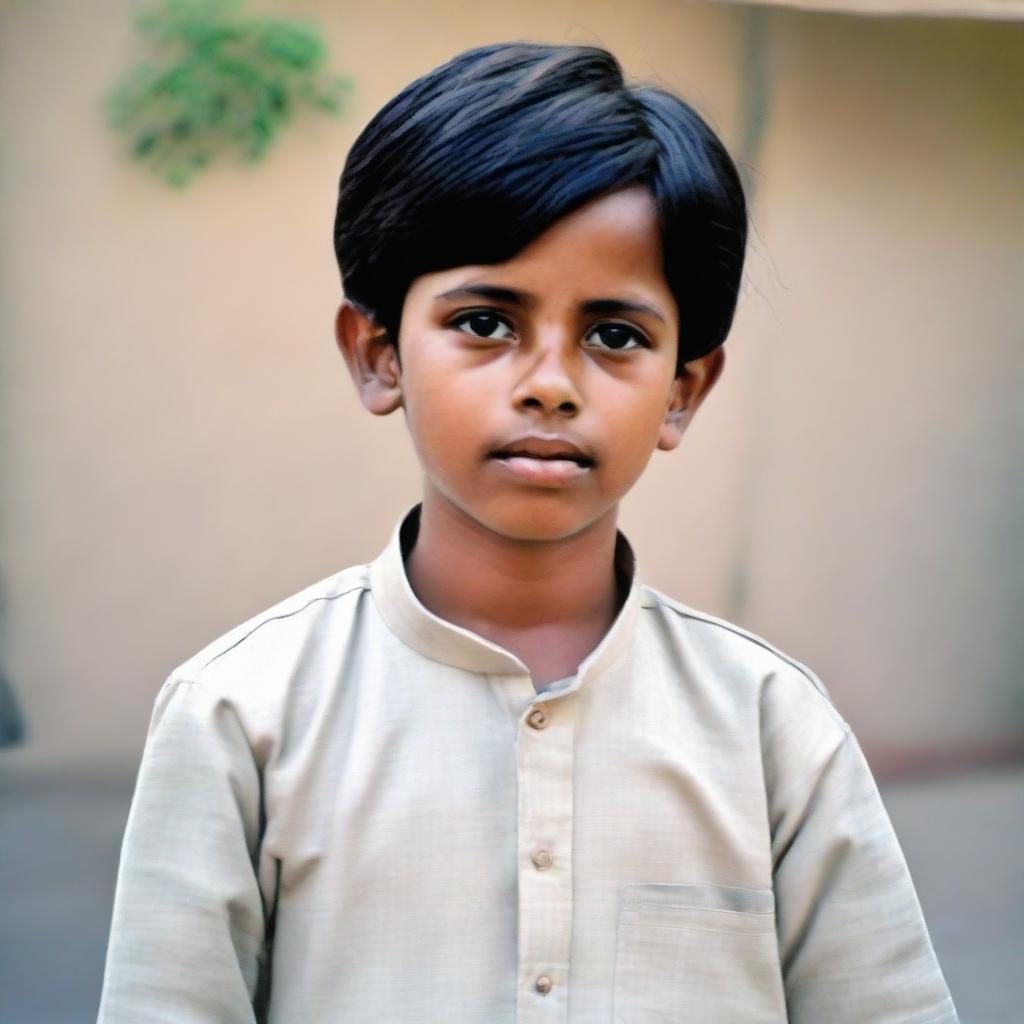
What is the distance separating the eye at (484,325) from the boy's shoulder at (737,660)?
367 mm

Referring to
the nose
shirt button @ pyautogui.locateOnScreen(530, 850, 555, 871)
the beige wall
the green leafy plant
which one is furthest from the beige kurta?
the green leafy plant

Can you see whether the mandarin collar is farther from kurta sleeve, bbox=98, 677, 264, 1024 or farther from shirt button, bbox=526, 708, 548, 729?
kurta sleeve, bbox=98, 677, 264, 1024

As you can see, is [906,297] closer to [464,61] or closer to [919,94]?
[919,94]

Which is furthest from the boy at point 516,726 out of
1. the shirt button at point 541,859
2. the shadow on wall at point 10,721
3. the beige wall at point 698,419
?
the shadow on wall at point 10,721

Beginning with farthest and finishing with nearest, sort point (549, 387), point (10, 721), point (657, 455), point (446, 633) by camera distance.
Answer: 1. point (657, 455)
2. point (10, 721)
3. point (446, 633)
4. point (549, 387)

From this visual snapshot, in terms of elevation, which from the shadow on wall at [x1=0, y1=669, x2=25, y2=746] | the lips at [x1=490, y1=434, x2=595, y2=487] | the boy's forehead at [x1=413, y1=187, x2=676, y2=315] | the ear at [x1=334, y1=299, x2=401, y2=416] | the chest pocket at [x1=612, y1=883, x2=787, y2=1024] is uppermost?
the boy's forehead at [x1=413, y1=187, x2=676, y2=315]

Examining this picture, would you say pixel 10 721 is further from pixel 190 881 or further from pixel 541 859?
pixel 541 859

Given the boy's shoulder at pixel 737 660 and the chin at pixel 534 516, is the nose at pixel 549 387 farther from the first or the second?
the boy's shoulder at pixel 737 660

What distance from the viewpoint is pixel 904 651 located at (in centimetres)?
297

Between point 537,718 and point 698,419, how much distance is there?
155 centimetres

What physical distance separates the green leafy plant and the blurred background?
0.09ft

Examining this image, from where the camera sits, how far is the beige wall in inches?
Answer: 102

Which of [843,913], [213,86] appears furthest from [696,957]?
[213,86]

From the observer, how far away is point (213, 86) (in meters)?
2.62
